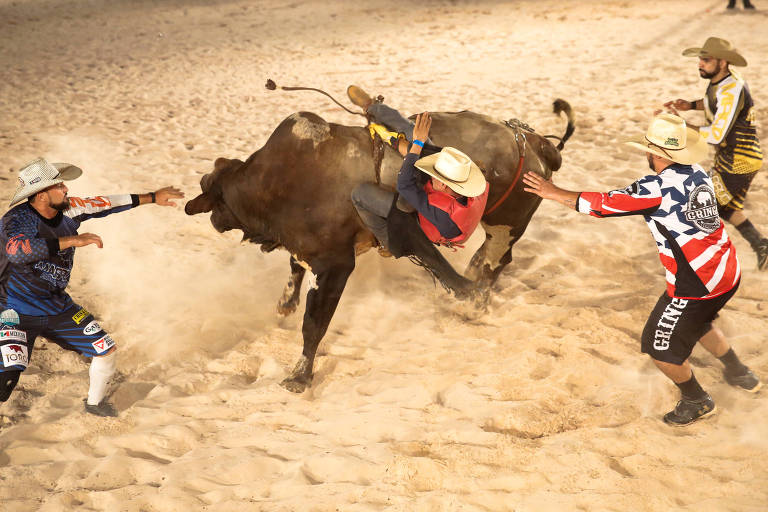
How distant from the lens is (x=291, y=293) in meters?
5.28

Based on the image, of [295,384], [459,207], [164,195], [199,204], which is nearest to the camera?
[459,207]

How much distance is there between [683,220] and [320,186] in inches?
87.5

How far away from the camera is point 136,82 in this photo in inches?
427

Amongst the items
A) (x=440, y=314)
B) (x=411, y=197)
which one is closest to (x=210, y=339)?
(x=440, y=314)

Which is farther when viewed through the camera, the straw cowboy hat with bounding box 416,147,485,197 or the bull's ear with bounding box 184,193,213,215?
the bull's ear with bounding box 184,193,213,215

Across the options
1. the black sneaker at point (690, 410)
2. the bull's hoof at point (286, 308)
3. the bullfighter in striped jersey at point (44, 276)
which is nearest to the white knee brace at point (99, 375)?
the bullfighter in striped jersey at point (44, 276)

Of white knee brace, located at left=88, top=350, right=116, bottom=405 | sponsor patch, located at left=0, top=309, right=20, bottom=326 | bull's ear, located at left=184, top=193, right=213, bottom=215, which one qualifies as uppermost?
bull's ear, located at left=184, top=193, right=213, bottom=215

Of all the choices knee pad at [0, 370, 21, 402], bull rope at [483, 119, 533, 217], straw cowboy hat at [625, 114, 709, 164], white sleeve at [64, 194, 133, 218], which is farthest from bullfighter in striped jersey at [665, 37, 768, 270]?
knee pad at [0, 370, 21, 402]

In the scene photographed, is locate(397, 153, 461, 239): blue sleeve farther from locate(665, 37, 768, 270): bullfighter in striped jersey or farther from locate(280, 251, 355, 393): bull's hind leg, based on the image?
locate(665, 37, 768, 270): bullfighter in striped jersey

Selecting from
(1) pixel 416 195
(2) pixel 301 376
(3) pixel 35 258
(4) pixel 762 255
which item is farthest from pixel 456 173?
(4) pixel 762 255

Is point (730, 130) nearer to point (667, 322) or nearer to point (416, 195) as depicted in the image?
point (667, 322)

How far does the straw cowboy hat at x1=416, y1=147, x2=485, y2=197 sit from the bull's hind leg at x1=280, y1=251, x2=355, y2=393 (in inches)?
42.5

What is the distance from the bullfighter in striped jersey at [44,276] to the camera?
3.62 m

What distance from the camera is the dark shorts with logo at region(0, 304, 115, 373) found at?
3.74 m
